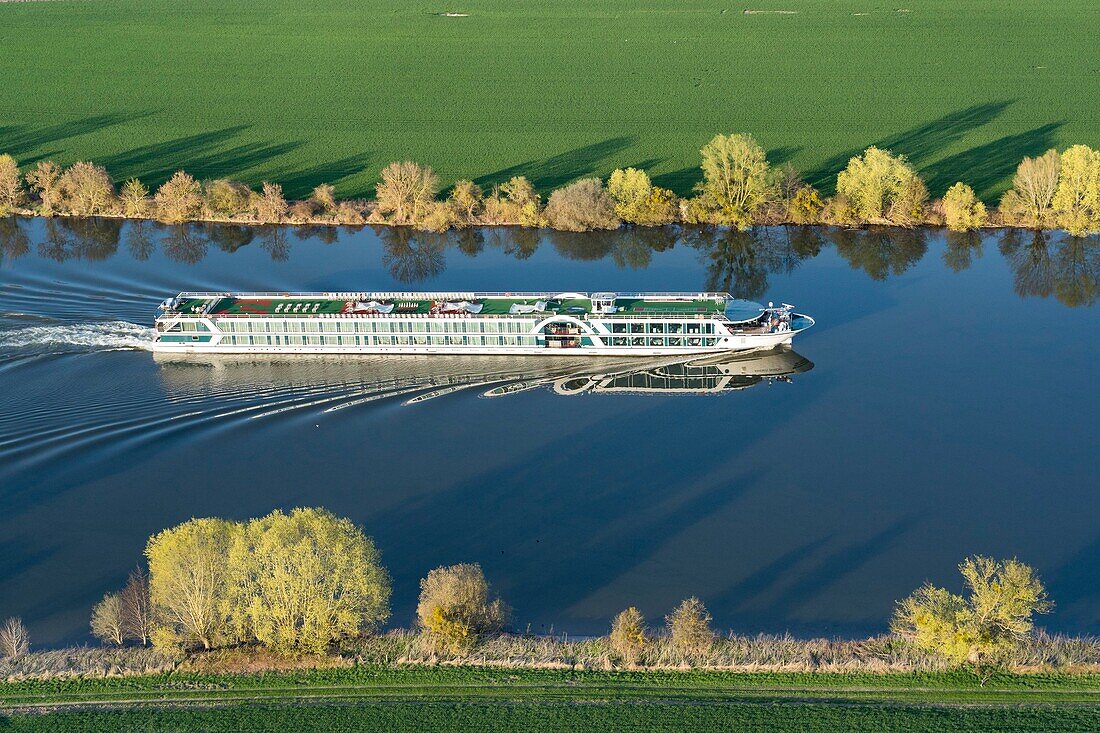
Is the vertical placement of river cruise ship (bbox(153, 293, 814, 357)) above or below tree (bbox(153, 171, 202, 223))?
below

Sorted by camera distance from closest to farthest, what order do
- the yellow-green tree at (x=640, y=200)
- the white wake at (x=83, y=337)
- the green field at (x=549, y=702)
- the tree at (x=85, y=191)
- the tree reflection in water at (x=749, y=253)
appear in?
the green field at (x=549, y=702) → the white wake at (x=83, y=337) → the tree reflection in water at (x=749, y=253) → the yellow-green tree at (x=640, y=200) → the tree at (x=85, y=191)

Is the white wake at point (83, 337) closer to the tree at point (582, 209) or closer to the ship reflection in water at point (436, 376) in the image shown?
the ship reflection in water at point (436, 376)

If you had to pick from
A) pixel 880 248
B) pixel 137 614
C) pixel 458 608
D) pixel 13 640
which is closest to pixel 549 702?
pixel 458 608

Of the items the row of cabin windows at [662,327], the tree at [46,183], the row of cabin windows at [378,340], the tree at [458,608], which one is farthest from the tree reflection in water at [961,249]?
the tree at [46,183]

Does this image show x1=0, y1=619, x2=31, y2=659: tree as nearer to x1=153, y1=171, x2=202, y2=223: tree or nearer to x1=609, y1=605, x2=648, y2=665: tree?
x1=609, y1=605, x2=648, y2=665: tree

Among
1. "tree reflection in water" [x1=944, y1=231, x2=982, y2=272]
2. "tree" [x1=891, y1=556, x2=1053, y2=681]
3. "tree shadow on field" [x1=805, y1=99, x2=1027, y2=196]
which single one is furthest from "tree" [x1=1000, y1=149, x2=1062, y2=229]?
"tree" [x1=891, y1=556, x2=1053, y2=681]
